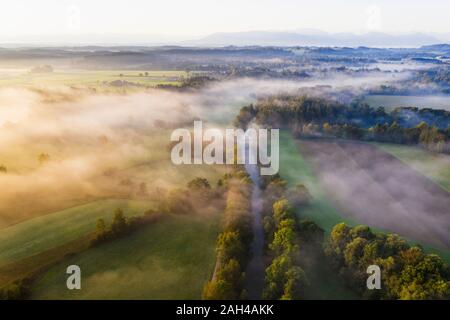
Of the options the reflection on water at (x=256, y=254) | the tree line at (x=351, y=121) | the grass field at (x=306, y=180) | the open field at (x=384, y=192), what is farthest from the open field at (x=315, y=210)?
the tree line at (x=351, y=121)

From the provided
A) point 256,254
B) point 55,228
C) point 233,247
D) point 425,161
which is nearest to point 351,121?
point 425,161

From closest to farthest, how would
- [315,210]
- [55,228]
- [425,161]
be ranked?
[55,228], [315,210], [425,161]

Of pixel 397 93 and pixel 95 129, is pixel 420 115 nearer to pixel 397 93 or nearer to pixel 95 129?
pixel 397 93

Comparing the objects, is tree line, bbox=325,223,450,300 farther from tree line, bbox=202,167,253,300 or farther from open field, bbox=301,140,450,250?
open field, bbox=301,140,450,250

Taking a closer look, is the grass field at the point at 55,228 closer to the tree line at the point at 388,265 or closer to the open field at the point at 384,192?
the tree line at the point at 388,265

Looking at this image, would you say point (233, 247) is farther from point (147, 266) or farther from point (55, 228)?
point (55, 228)

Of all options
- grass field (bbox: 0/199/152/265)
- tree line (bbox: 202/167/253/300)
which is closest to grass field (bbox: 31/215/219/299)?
tree line (bbox: 202/167/253/300)
